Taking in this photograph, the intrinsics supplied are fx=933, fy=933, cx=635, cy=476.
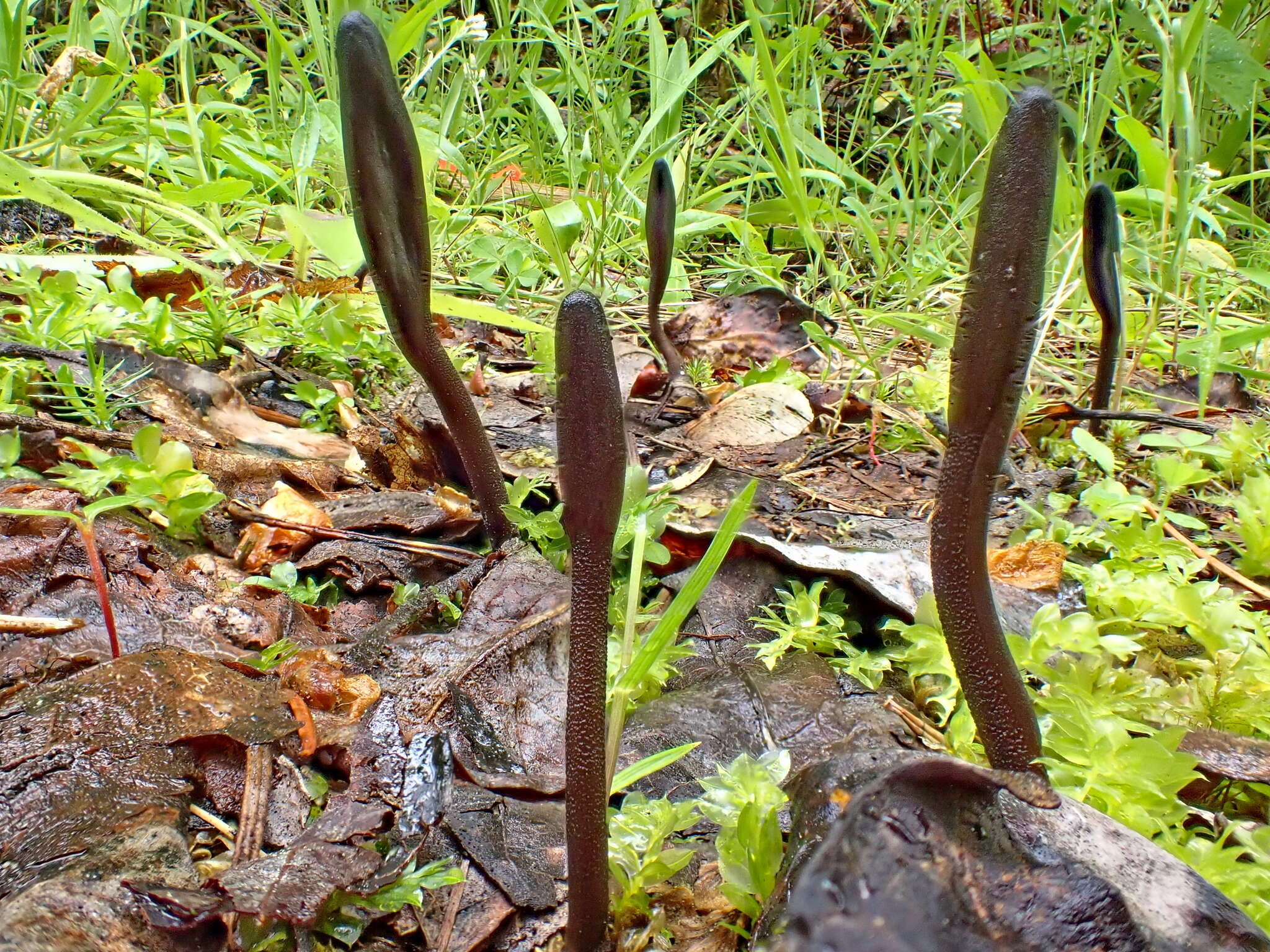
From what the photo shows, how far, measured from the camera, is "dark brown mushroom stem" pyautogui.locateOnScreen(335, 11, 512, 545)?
4.17ft

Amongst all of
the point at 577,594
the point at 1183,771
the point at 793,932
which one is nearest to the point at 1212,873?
the point at 1183,771

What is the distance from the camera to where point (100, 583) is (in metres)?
1.25

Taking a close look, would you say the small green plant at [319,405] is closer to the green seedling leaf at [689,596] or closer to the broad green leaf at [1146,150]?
the green seedling leaf at [689,596]

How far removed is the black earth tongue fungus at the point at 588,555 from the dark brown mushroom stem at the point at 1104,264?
1.26 meters

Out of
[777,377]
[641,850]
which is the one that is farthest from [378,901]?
[777,377]

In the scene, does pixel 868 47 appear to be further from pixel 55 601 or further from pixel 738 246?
pixel 55 601

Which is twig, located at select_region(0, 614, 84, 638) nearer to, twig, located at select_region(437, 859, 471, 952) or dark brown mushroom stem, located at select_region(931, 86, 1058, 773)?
A: twig, located at select_region(437, 859, 471, 952)

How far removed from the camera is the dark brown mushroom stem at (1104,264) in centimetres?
167

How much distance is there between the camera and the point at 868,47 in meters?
5.70

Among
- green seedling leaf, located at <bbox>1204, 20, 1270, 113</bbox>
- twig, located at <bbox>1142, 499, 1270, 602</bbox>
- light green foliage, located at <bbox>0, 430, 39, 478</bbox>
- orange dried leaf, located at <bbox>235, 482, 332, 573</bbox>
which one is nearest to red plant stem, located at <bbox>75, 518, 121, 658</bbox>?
orange dried leaf, located at <bbox>235, 482, 332, 573</bbox>

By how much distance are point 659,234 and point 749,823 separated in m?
1.80

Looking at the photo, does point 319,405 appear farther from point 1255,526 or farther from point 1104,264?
point 1255,526

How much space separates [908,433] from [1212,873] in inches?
64.2

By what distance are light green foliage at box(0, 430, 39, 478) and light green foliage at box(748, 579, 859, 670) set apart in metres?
1.25
